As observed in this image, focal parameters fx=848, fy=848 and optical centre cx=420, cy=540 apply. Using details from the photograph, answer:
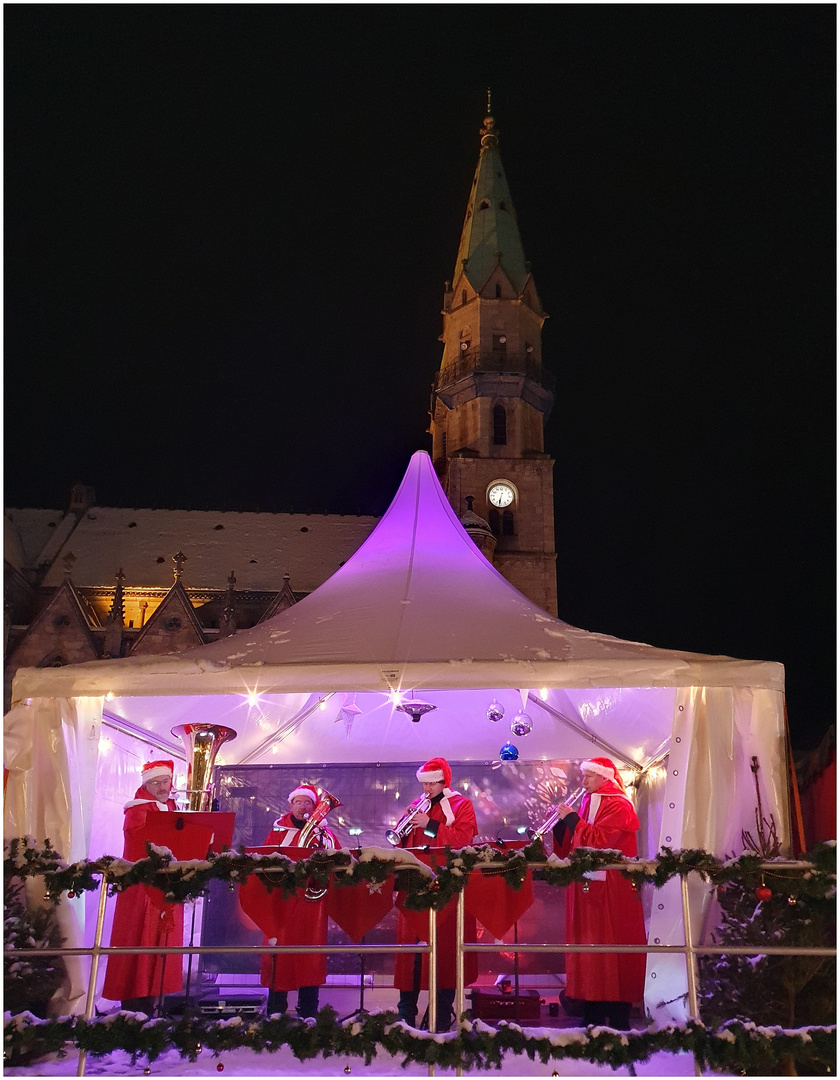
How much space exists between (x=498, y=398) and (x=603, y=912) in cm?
3363

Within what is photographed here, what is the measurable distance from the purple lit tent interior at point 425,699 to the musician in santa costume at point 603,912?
27 cm

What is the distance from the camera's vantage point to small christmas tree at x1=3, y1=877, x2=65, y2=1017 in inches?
224

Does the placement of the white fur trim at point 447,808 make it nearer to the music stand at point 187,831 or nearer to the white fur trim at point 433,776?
the white fur trim at point 433,776

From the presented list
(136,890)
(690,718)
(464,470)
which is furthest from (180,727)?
(464,470)

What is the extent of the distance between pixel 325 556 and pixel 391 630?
33002 mm

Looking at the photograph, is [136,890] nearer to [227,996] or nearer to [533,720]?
[227,996]

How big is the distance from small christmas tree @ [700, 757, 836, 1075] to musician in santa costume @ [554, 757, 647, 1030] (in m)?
0.63

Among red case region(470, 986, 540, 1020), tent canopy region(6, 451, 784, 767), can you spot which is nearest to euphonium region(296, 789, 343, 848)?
tent canopy region(6, 451, 784, 767)

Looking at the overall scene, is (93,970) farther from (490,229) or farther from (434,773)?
(490,229)

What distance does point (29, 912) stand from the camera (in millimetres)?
6152

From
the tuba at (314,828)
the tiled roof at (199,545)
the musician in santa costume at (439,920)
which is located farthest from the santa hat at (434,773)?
the tiled roof at (199,545)

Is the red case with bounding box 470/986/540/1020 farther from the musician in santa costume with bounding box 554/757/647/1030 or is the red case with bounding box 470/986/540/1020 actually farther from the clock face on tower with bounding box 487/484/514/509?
the clock face on tower with bounding box 487/484/514/509

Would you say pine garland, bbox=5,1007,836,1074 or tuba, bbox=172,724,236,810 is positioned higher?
tuba, bbox=172,724,236,810

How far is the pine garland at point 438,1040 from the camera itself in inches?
183
